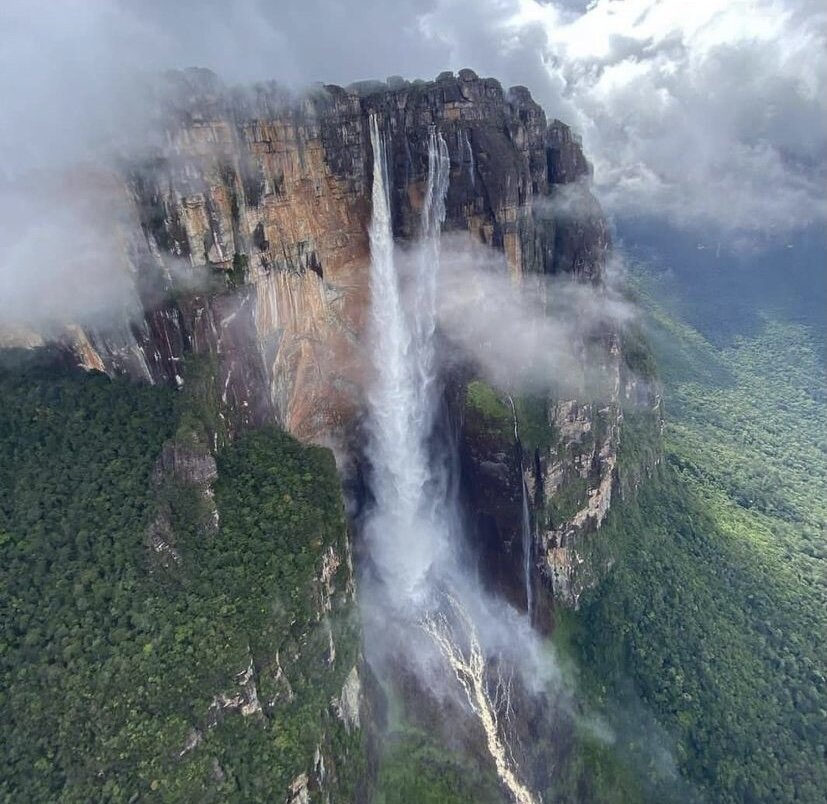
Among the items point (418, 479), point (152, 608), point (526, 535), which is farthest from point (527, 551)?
point (152, 608)

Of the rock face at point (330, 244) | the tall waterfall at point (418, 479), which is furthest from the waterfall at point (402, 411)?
the rock face at point (330, 244)

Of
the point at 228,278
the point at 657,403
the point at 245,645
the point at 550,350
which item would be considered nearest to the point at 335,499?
the point at 245,645

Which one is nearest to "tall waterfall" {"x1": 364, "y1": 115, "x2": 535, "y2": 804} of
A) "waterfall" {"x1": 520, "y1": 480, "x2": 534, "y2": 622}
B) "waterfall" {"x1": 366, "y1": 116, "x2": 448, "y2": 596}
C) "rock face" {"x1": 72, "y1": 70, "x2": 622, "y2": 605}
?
"waterfall" {"x1": 366, "y1": 116, "x2": 448, "y2": 596}

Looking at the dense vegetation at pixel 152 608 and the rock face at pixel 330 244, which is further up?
the rock face at pixel 330 244

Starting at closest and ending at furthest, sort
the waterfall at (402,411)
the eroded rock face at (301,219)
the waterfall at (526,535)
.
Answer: the eroded rock face at (301,219) → the waterfall at (402,411) → the waterfall at (526,535)

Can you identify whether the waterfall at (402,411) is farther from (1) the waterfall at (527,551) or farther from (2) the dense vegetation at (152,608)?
(2) the dense vegetation at (152,608)

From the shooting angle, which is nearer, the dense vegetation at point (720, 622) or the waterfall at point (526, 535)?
the dense vegetation at point (720, 622)

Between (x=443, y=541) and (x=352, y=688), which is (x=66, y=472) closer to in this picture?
(x=352, y=688)
